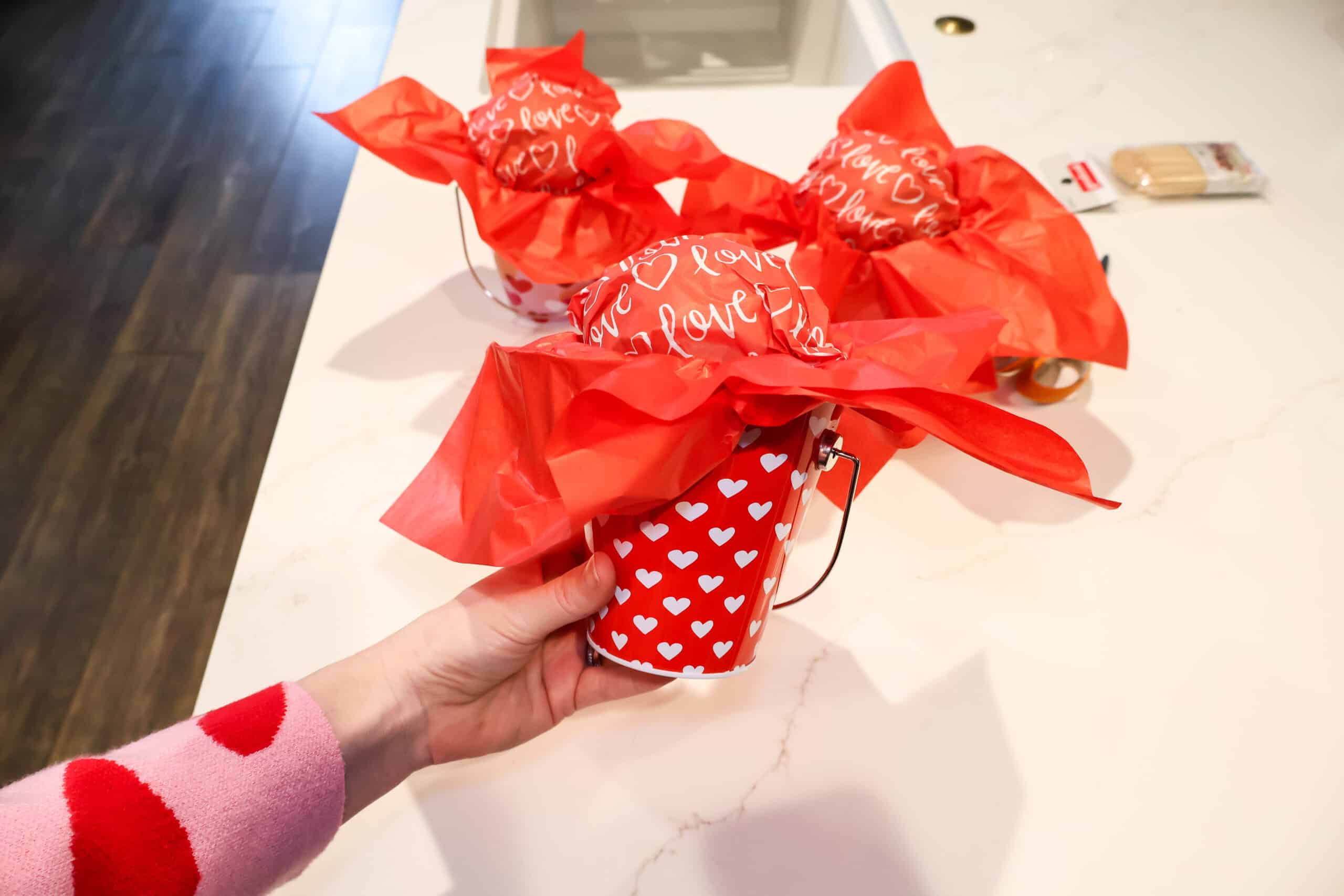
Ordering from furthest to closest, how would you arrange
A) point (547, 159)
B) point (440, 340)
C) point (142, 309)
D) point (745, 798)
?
1. point (142, 309)
2. point (440, 340)
3. point (547, 159)
4. point (745, 798)

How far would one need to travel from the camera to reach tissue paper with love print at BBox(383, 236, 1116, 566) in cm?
34

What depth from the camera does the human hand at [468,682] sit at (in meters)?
0.43

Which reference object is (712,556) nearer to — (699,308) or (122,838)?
(699,308)

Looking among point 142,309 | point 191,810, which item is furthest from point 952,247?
point 142,309

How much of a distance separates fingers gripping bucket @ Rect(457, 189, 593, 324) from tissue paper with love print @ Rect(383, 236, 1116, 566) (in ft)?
0.77

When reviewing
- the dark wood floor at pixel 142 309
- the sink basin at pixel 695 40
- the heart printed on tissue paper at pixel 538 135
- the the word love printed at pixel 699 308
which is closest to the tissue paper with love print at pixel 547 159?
the heart printed on tissue paper at pixel 538 135

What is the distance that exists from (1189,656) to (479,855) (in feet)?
1.50

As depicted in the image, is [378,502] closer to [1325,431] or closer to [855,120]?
[855,120]

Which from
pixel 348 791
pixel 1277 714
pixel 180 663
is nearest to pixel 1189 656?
pixel 1277 714

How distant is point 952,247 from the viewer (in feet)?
1.79

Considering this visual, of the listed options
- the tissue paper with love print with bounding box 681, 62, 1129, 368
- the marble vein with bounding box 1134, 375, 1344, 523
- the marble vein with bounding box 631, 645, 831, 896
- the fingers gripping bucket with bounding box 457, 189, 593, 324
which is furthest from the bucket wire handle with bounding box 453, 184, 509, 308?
the marble vein with bounding box 1134, 375, 1344, 523

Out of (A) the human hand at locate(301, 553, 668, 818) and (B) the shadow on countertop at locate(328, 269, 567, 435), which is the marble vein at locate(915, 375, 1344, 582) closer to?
(A) the human hand at locate(301, 553, 668, 818)

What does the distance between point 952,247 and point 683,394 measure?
304 mm

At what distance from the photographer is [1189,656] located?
0.51 m
